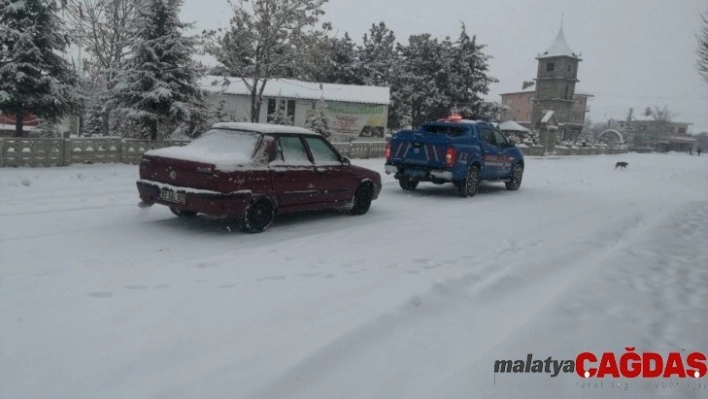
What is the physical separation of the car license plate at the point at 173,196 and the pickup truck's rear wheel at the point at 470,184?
735cm

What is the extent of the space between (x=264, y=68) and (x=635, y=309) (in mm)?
20362

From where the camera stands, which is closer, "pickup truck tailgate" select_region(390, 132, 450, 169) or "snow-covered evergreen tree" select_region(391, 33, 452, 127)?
"pickup truck tailgate" select_region(390, 132, 450, 169)

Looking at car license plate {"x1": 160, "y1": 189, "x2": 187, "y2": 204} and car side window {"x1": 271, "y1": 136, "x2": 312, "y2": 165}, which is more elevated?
car side window {"x1": 271, "y1": 136, "x2": 312, "y2": 165}

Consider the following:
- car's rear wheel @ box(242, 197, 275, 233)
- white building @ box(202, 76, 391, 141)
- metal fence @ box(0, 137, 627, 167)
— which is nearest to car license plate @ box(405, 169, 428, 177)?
car's rear wheel @ box(242, 197, 275, 233)

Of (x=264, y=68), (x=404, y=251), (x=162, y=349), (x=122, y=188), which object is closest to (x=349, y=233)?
(x=404, y=251)

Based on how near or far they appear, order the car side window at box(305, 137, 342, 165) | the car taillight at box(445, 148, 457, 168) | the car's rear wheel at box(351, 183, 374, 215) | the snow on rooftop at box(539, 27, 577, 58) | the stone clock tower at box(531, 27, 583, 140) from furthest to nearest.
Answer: the snow on rooftop at box(539, 27, 577, 58), the stone clock tower at box(531, 27, 583, 140), the car taillight at box(445, 148, 457, 168), the car's rear wheel at box(351, 183, 374, 215), the car side window at box(305, 137, 342, 165)

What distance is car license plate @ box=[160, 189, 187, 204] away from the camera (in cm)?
728

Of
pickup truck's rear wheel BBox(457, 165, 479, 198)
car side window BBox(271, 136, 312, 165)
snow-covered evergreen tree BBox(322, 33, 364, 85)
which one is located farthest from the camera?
snow-covered evergreen tree BBox(322, 33, 364, 85)

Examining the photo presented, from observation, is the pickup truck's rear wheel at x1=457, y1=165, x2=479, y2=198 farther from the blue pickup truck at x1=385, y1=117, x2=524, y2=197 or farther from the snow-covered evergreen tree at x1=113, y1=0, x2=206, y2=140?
the snow-covered evergreen tree at x1=113, y1=0, x2=206, y2=140

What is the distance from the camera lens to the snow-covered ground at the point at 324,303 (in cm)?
356

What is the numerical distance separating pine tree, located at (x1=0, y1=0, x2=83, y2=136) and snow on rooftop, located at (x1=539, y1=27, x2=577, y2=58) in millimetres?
71921

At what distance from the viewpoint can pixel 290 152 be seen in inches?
329

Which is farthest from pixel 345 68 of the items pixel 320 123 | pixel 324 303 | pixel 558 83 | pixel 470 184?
pixel 324 303

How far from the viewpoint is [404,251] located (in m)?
6.97
